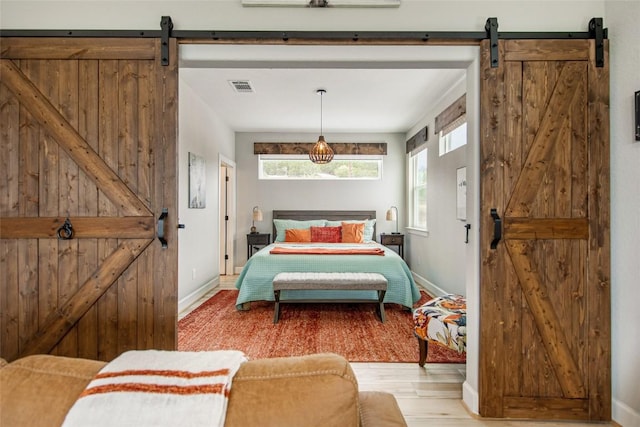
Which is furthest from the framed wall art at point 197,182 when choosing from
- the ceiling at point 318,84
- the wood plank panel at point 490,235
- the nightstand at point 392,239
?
the wood plank panel at point 490,235

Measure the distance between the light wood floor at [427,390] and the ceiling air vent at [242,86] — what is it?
318 cm

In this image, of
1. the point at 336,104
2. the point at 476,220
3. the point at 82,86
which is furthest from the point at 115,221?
the point at 336,104

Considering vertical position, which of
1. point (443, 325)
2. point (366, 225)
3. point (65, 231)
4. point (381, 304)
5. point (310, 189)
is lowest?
point (381, 304)

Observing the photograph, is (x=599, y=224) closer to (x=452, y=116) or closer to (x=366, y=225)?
(x=452, y=116)

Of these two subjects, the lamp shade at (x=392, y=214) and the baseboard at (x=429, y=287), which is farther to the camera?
the lamp shade at (x=392, y=214)

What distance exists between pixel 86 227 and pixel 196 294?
2.73m

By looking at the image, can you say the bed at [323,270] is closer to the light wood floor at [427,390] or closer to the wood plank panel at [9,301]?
the light wood floor at [427,390]

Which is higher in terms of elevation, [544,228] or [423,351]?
[544,228]

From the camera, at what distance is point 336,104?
15.6ft

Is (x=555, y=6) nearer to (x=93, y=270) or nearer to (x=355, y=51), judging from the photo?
(x=355, y=51)

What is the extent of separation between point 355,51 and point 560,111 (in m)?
1.22

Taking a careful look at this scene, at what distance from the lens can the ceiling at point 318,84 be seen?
2.07m

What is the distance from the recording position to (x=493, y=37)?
1.97 metres

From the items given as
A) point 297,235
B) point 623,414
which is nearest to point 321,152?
point 297,235
